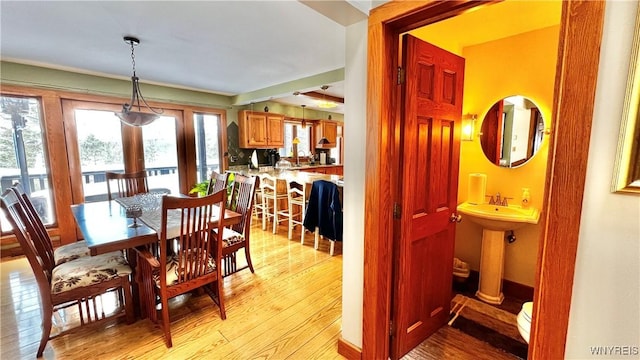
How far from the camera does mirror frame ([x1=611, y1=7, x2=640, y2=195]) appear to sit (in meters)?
0.77

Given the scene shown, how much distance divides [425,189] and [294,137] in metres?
5.52

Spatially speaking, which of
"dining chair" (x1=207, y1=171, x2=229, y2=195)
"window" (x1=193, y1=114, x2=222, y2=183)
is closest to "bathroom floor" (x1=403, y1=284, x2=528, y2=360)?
"dining chair" (x1=207, y1=171, x2=229, y2=195)

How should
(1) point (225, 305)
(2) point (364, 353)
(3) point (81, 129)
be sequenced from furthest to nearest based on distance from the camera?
1. (3) point (81, 129)
2. (1) point (225, 305)
3. (2) point (364, 353)

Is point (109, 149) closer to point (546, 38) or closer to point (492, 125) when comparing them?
point (492, 125)

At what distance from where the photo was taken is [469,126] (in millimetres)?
2504

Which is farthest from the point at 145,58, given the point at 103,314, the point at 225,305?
the point at 225,305

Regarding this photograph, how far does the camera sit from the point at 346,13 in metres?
1.37

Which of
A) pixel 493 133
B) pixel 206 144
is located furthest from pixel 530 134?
pixel 206 144

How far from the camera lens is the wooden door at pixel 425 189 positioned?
1.54 meters

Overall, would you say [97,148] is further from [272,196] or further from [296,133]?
[296,133]

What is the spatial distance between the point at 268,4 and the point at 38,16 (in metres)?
1.83

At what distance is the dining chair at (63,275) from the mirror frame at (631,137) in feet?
9.02
